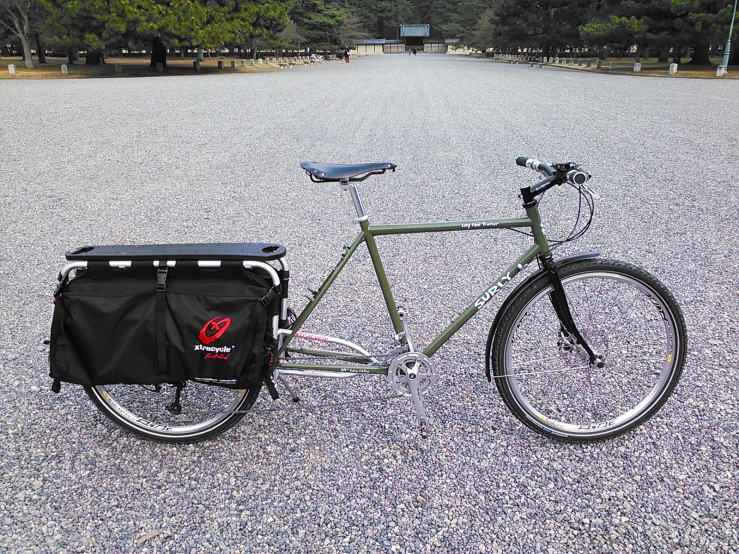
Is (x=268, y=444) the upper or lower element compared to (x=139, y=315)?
lower

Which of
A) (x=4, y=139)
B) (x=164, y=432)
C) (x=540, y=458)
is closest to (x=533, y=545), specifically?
(x=540, y=458)

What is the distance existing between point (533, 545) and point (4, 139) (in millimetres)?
11441

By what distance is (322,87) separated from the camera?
23.0 meters

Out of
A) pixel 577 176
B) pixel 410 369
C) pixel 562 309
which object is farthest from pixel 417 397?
pixel 577 176

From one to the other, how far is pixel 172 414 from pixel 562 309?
72.0 inches

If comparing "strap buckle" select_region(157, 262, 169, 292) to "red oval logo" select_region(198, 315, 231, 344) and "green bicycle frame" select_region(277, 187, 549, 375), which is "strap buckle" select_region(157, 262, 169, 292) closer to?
"red oval logo" select_region(198, 315, 231, 344)

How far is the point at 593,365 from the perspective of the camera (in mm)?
2672

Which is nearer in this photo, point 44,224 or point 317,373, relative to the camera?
point 317,373

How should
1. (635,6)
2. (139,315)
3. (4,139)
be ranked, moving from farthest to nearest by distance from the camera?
(635,6) → (4,139) → (139,315)

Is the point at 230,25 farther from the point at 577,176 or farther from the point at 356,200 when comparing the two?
the point at 577,176

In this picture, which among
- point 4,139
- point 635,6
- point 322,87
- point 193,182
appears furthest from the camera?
point 635,6

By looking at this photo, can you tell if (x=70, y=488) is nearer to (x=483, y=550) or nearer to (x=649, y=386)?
(x=483, y=550)

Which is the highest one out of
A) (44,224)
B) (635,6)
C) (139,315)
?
(635,6)

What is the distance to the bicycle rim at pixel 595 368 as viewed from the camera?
2510 millimetres
